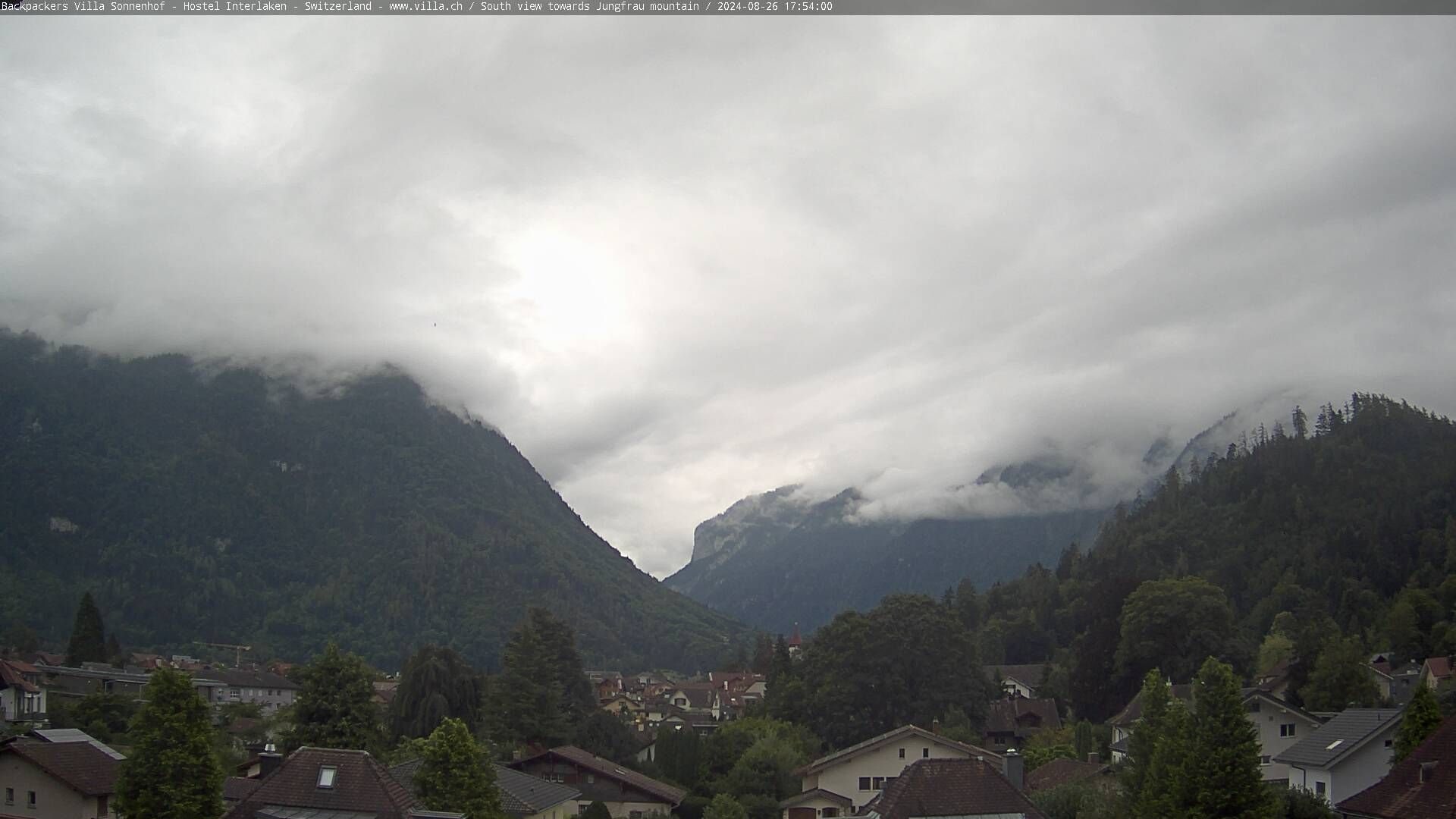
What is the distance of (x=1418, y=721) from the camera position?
116 feet

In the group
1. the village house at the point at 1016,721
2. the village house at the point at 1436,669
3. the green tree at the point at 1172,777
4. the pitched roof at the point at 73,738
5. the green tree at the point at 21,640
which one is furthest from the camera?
the green tree at the point at 21,640

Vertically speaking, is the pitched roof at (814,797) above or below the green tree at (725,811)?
below

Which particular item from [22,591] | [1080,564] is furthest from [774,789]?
[22,591]

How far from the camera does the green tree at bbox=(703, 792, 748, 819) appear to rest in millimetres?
42737

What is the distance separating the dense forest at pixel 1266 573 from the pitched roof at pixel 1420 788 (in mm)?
36658

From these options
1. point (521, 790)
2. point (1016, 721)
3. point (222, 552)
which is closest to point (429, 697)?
point (521, 790)

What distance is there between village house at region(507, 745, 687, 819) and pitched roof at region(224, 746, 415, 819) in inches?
759

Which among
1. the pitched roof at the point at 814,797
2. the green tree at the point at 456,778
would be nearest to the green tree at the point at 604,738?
the pitched roof at the point at 814,797

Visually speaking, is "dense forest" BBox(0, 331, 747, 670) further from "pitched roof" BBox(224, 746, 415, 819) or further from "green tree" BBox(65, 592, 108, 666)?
"pitched roof" BBox(224, 746, 415, 819)

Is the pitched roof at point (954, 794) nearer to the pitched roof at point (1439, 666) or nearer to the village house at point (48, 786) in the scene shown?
the village house at point (48, 786)

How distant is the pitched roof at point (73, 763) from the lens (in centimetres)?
3644

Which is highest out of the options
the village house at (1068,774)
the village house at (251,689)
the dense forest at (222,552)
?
the dense forest at (222,552)

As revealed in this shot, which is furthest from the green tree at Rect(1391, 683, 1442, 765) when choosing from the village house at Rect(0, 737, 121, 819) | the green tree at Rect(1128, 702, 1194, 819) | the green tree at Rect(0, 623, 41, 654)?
the green tree at Rect(0, 623, 41, 654)

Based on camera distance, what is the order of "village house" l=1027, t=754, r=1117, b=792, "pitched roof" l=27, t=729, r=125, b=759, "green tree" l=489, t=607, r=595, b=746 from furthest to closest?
"green tree" l=489, t=607, r=595, b=746 → "village house" l=1027, t=754, r=1117, b=792 → "pitched roof" l=27, t=729, r=125, b=759
